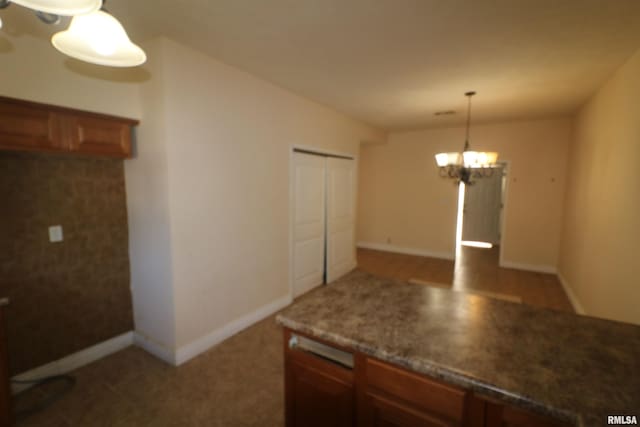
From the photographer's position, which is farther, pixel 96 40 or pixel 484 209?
pixel 484 209

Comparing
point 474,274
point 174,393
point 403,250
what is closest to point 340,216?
point 403,250

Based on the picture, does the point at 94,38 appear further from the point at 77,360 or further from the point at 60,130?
the point at 77,360

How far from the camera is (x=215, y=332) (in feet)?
9.17

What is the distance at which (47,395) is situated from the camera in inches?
84.1

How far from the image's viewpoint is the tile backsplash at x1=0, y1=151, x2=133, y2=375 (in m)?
2.13

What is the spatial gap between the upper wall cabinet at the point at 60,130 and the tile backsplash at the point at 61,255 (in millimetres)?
300

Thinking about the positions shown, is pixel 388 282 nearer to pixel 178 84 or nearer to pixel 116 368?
pixel 178 84

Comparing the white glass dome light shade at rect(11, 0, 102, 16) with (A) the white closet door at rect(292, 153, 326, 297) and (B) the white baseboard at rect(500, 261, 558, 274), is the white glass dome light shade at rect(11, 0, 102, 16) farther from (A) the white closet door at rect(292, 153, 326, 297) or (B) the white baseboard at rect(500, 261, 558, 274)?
(B) the white baseboard at rect(500, 261, 558, 274)

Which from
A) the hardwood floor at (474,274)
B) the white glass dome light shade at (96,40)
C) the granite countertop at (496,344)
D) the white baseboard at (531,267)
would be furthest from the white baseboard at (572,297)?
the white glass dome light shade at (96,40)

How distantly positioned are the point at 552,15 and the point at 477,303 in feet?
6.27

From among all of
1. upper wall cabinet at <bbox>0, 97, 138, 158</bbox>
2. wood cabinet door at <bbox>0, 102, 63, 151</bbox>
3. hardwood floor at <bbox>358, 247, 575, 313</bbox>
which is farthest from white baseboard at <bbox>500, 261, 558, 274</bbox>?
wood cabinet door at <bbox>0, 102, 63, 151</bbox>

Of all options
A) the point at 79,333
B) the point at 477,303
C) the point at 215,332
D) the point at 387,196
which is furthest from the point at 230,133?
the point at 387,196

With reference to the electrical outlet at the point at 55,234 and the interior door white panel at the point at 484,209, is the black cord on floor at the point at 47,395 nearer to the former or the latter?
the electrical outlet at the point at 55,234

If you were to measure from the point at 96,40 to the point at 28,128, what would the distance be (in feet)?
4.36
